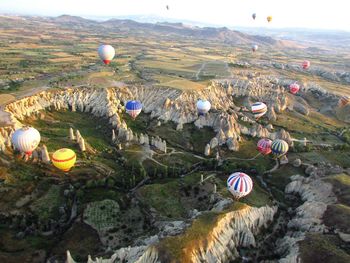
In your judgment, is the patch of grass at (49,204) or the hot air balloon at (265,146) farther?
the hot air balloon at (265,146)

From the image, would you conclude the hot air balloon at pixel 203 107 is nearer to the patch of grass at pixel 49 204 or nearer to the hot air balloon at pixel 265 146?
the hot air balloon at pixel 265 146

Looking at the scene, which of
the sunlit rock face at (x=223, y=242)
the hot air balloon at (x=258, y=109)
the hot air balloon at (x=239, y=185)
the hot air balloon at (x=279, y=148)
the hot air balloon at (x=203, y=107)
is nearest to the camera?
the sunlit rock face at (x=223, y=242)

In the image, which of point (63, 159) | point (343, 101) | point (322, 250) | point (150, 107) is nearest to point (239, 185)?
point (322, 250)

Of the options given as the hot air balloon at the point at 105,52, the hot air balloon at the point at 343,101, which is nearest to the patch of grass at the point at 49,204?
the hot air balloon at the point at 105,52

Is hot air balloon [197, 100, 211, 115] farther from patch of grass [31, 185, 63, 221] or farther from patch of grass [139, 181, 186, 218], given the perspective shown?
patch of grass [31, 185, 63, 221]

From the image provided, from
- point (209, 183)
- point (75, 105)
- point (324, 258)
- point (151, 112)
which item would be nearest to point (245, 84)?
point (151, 112)

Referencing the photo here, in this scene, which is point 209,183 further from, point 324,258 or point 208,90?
point 208,90
